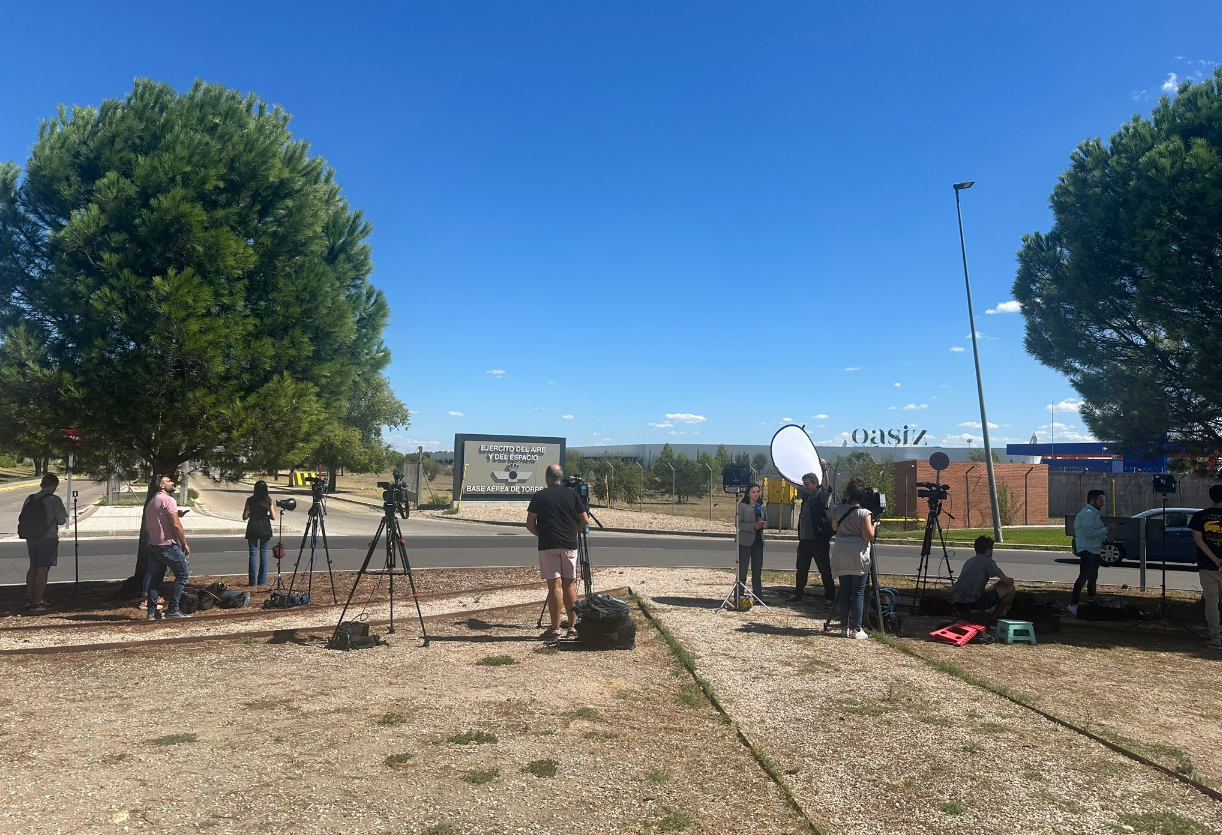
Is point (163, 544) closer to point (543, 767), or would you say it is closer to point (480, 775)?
point (480, 775)

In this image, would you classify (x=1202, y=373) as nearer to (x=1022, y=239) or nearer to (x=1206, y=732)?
(x=1022, y=239)

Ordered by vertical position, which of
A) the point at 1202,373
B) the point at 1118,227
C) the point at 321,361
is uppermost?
the point at 1118,227

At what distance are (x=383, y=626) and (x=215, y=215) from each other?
16.9 feet

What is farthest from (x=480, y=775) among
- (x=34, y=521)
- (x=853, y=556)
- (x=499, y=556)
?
(x=499, y=556)

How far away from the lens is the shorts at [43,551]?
31.1ft

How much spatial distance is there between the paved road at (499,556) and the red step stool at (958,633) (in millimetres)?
7230

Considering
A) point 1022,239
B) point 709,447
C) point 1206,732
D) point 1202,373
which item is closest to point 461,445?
point 1022,239

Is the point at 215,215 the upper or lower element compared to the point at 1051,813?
upper

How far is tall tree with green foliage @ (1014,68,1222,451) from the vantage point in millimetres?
9016

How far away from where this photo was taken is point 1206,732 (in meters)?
5.60

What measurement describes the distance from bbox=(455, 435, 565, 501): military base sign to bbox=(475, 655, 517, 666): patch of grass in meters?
25.9

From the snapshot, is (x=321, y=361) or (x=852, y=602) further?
(x=321, y=361)

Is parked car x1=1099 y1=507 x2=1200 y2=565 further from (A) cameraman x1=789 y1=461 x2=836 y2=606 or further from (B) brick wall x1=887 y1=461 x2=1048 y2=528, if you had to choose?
(A) cameraman x1=789 y1=461 x2=836 y2=606

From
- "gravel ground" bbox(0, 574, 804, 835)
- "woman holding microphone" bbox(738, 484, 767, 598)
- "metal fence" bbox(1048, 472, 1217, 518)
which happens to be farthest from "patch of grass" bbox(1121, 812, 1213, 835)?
"metal fence" bbox(1048, 472, 1217, 518)
